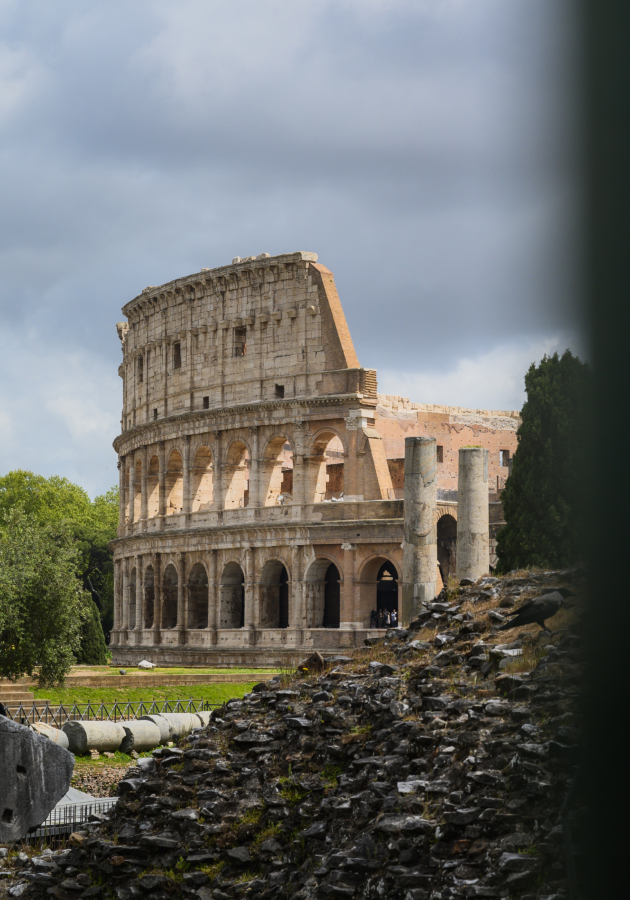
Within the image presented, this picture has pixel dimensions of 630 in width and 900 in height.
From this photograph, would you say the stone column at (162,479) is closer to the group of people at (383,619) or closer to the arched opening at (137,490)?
the arched opening at (137,490)

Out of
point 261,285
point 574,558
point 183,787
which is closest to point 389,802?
point 183,787

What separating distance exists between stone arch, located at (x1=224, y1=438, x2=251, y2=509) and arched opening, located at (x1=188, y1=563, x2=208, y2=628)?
2830 mm

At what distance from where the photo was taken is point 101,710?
24.3 meters

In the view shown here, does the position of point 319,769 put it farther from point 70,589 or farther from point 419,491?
point 70,589

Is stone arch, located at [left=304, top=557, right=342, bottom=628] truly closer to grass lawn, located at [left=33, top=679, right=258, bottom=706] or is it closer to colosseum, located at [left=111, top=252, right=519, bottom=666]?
colosseum, located at [left=111, top=252, right=519, bottom=666]

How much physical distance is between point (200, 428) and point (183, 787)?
2841cm

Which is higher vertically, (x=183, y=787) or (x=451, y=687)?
(x=451, y=687)

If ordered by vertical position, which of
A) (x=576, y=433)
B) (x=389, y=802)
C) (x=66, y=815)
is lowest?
(x=66, y=815)

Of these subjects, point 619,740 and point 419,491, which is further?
point 419,491

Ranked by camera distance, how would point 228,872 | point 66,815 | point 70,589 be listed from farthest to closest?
1. point 70,589
2. point 66,815
3. point 228,872

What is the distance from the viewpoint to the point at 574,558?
4801 mm

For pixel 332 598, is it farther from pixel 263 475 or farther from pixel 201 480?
pixel 201 480

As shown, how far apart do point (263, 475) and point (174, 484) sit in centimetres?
583

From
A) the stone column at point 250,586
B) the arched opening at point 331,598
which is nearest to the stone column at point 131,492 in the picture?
the stone column at point 250,586
